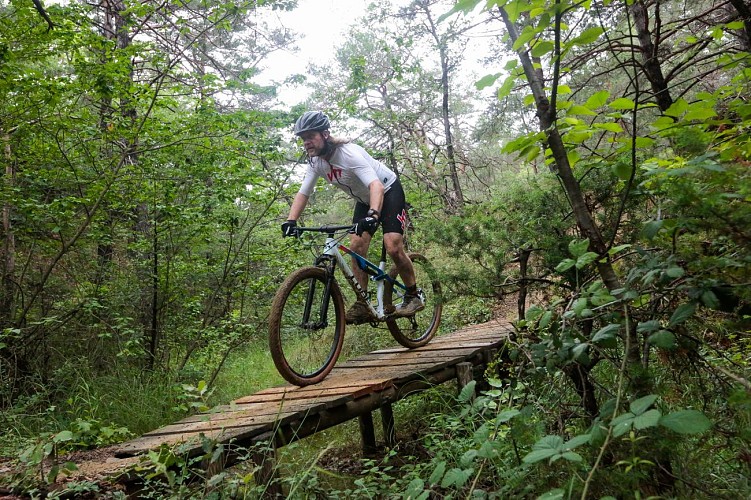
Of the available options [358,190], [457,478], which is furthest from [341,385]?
[457,478]

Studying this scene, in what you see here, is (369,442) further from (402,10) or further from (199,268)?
(402,10)

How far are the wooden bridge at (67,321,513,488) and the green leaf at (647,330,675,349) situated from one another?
1407mm

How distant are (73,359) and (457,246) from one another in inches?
216

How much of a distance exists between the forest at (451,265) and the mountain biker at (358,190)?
16.0 inches

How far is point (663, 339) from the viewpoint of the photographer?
1.45 m

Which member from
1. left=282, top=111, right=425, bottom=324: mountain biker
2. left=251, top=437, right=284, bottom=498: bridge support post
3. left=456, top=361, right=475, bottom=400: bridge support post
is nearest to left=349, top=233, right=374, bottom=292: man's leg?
left=282, top=111, right=425, bottom=324: mountain biker

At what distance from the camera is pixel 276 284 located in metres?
7.58

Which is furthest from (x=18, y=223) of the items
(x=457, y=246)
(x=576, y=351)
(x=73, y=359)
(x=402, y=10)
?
(x=402, y=10)

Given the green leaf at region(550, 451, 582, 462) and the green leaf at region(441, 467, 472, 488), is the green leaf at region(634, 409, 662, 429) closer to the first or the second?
the green leaf at region(550, 451, 582, 462)

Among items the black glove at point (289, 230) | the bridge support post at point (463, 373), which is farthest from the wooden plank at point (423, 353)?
the black glove at point (289, 230)

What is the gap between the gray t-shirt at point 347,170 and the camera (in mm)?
4234

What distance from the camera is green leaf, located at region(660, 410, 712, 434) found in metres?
1.27

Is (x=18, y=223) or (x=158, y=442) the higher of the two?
(x=18, y=223)

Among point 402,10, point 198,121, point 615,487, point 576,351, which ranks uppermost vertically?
point 402,10
